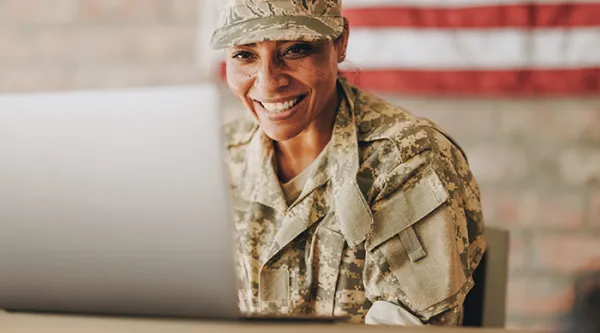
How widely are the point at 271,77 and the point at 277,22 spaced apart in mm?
88

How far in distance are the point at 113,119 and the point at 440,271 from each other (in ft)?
2.17

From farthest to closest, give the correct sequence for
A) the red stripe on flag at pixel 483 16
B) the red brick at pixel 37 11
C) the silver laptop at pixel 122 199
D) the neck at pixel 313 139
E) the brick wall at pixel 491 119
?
the red brick at pixel 37 11, the brick wall at pixel 491 119, the red stripe on flag at pixel 483 16, the neck at pixel 313 139, the silver laptop at pixel 122 199

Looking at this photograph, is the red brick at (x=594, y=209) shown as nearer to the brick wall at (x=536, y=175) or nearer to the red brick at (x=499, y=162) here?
the brick wall at (x=536, y=175)

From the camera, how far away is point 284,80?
120 cm

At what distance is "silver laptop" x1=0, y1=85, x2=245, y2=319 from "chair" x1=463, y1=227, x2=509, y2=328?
0.72 meters

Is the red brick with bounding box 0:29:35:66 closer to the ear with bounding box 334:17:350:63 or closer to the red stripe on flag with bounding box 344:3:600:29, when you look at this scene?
the red stripe on flag with bounding box 344:3:600:29

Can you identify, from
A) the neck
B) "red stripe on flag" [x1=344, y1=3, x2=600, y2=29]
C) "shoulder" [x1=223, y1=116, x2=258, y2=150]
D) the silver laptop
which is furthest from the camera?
"red stripe on flag" [x1=344, y1=3, x2=600, y2=29]

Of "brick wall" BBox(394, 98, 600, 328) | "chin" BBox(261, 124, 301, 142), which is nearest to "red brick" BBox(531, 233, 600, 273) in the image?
"brick wall" BBox(394, 98, 600, 328)

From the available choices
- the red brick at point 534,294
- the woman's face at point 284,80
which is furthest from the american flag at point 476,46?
the woman's face at point 284,80

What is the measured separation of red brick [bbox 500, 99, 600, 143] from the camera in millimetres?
1946

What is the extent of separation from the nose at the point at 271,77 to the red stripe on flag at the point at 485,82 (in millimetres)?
728

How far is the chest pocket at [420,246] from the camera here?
44.3 inches

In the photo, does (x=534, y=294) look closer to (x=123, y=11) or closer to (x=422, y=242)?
(x=422, y=242)

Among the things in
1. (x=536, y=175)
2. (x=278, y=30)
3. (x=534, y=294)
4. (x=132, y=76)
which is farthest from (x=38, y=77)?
(x=534, y=294)
